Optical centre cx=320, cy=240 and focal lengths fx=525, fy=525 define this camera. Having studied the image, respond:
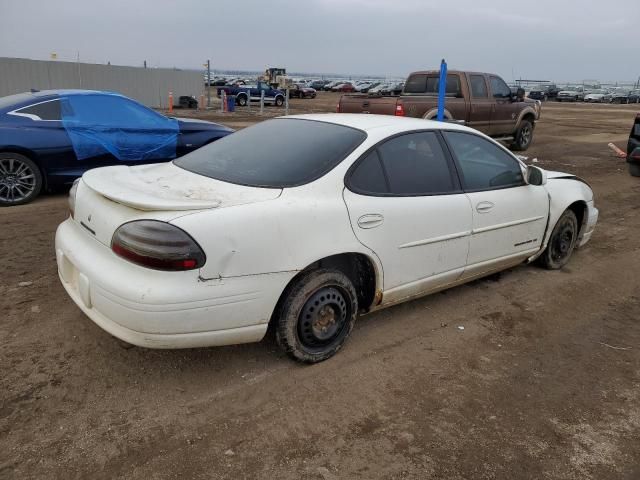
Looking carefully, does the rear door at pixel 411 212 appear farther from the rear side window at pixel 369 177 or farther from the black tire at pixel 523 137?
the black tire at pixel 523 137

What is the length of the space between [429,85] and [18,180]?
871 cm

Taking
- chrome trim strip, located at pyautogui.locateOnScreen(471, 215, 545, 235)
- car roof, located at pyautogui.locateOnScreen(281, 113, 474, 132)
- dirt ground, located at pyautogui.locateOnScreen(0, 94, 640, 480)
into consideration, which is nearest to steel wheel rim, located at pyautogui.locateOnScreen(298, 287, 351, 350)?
dirt ground, located at pyautogui.locateOnScreen(0, 94, 640, 480)

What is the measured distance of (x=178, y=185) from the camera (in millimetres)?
3170

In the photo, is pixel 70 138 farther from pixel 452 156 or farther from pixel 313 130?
pixel 452 156

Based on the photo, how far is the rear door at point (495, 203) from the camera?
3.98 metres

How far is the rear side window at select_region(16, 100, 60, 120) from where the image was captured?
6.60 m

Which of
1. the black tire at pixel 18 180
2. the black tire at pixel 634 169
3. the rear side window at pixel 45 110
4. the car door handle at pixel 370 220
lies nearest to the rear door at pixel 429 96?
the black tire at pixel 634 169

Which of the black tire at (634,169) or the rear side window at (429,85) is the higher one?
the rear side window at (429,85)

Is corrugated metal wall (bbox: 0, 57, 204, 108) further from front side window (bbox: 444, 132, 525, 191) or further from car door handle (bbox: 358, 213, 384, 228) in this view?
car door handle (bbox: 358, 213, 384, 228)

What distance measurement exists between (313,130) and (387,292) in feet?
4.02

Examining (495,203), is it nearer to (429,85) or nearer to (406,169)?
(406,169)

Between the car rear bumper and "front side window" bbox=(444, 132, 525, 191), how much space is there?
5.89 feet

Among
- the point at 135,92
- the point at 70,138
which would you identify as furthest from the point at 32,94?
the point at 135,92

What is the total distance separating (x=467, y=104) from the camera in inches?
453
